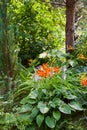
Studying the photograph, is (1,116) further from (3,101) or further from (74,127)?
(74,127)

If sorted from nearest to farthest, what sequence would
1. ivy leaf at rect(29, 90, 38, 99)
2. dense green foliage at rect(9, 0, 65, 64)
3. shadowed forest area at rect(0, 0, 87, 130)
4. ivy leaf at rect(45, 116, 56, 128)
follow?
ivy leaf at rect(45, 116, 56, 128) < shadowed forest area at rect(0, 0, 87, 130) < ivy leaf at rect(29, 90, 38, 99) < dense green foliage at rect(9, 0, 65, 64)

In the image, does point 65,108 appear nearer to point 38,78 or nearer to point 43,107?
point 43,107

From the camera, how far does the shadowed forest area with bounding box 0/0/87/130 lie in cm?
332

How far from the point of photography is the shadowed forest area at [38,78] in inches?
131

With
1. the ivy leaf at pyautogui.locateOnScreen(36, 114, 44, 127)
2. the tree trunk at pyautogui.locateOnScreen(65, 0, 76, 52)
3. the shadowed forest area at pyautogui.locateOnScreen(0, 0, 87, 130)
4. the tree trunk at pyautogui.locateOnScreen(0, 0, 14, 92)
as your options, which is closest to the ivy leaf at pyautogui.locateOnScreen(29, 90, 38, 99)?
the shadowed forest area at pyautogui.locateOnScreen(0, 0, 87, 130)

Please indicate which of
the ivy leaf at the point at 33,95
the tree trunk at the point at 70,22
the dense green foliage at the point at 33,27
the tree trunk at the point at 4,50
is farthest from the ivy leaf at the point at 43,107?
the dense green foliage at the point at 33,27

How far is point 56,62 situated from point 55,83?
1290 mm

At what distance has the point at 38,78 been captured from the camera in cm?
375

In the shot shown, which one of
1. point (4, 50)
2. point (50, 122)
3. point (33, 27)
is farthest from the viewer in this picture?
point (33, 27)

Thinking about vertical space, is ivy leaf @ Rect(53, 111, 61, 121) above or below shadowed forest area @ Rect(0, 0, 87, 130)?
below

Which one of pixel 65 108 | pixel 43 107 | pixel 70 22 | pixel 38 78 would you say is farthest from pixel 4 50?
pixel 70 22

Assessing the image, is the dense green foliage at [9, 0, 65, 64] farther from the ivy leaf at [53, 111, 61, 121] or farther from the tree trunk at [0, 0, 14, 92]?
the ivy leaf at [53, 111, 61, 121]

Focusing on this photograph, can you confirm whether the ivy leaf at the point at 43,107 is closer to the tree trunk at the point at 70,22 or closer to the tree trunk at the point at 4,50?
the tree trunk at the point at 4,50

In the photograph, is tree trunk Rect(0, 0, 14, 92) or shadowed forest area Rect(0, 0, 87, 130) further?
tree trunk Rect(0, 0, 14, 92)
